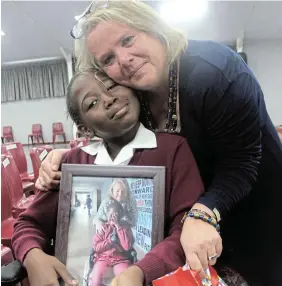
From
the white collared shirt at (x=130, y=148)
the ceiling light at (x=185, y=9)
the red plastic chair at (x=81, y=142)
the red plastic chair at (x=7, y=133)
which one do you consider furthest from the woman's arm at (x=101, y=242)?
the red plastic chair at (x=7, y=133)

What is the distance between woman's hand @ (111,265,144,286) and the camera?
72cm

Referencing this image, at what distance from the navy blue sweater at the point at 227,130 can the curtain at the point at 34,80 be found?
31.0 ft

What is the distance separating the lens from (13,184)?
7.96ft

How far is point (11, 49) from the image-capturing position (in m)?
8.48

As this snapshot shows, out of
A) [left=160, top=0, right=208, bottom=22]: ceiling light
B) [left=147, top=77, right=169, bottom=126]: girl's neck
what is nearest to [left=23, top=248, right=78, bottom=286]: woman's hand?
[left=147, top=77, right=169, bottom=126]: girl's neck

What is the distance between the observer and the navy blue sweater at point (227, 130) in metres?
0.87

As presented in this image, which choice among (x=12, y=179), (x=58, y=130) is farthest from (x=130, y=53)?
(x=58, y=130)

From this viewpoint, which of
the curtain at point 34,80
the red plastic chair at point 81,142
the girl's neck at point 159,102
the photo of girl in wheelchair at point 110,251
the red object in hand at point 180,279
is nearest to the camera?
the red object in hand at point 180,279

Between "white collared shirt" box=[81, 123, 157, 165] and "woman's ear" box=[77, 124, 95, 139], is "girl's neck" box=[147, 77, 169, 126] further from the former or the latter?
"woman's ear" box=[77, 124, 95, 139]

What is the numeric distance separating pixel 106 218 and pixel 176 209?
179mm

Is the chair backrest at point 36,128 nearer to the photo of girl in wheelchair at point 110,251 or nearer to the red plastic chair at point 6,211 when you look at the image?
the red plastic chair at point 6,211

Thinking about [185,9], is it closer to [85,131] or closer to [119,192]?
[85,131]

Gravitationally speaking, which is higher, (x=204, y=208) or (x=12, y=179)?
(x=204, y=208)

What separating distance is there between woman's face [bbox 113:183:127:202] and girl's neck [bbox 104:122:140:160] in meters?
0.15
